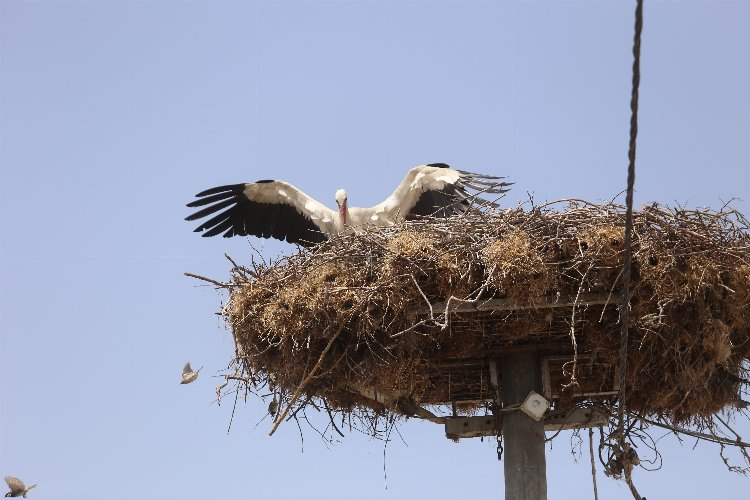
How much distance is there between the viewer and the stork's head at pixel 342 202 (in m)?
9.08

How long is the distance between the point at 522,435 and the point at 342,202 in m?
3.14

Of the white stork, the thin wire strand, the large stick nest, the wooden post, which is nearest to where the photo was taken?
the thin wire strand

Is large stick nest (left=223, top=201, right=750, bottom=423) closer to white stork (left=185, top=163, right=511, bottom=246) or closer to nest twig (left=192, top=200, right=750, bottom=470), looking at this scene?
nest twig (left=192, top=200, right=750, bottom=470)

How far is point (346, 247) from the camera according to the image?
666 cm

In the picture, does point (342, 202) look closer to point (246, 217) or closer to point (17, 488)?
point (246, 217)

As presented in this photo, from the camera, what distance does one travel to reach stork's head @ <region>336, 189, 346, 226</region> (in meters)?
9.08

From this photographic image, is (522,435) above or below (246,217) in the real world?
below

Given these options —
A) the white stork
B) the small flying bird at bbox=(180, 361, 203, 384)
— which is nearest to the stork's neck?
the white stork

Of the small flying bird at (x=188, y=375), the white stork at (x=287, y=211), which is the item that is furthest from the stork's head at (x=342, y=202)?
the small flying bird at (x=188, y=375)

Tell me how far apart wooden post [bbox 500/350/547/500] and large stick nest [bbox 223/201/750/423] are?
0.39ft

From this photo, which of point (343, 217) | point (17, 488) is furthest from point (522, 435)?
Answer: point (17, 488)

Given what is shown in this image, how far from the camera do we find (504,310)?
6.20 meters

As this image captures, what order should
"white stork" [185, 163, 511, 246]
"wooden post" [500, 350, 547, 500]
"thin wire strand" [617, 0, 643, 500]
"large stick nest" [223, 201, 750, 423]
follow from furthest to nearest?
"white stork" [185, 163, 511, 246], "wooden post" [500, 350, 547, 500], "large stick nest" [223, 201, 750, 423], "thin wire strand" [617, 0, 643, 500]

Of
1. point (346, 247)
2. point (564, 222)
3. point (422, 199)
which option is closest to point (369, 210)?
→ point (422, 199)
